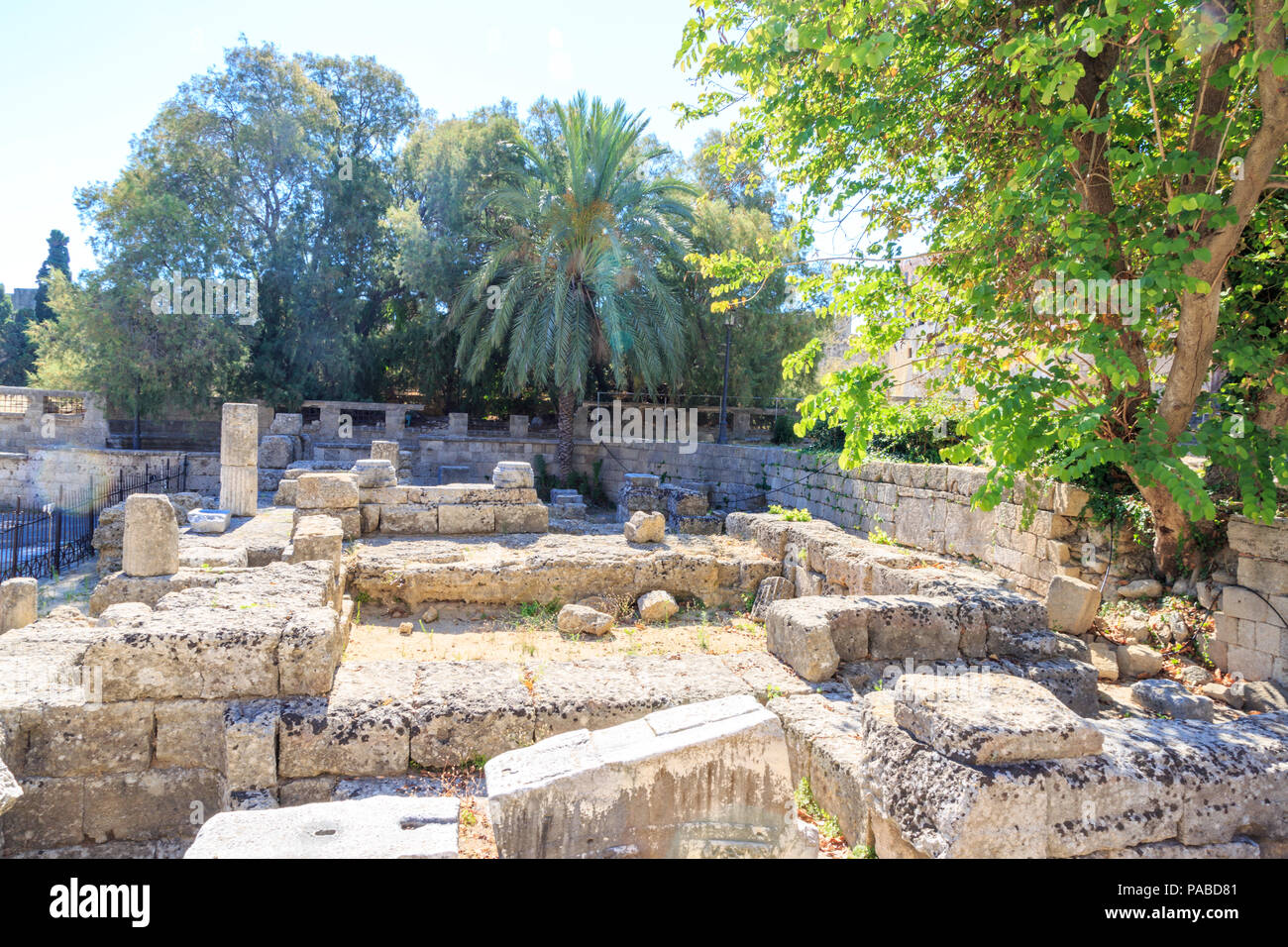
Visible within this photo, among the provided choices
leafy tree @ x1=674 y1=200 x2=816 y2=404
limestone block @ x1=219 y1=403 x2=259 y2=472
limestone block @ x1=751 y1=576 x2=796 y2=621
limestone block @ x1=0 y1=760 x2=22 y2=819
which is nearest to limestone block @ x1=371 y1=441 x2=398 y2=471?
limestone block @ x1=219 y1=403 x2=259 y2=472

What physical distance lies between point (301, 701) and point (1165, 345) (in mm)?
7487

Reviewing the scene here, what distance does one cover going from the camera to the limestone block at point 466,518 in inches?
384

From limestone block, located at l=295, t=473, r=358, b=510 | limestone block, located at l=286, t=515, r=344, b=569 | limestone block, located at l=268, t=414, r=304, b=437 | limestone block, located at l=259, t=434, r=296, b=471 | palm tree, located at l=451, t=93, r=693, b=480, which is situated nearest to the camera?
limestone block, located at l=286, t=515, r=344, b=569

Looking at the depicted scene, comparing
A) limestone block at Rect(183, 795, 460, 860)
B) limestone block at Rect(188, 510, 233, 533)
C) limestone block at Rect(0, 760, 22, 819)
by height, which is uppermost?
limestone block at Rect(188, 510, 233, 533)

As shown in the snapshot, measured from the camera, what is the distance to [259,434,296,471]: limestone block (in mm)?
17650

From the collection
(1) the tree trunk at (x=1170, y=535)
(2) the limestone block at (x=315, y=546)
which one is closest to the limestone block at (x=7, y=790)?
(2) the limestone block at (x=315, y=546)

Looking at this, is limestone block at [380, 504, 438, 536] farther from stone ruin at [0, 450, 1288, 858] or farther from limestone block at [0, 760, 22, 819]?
limestone block at [0, 760, 22, 819]

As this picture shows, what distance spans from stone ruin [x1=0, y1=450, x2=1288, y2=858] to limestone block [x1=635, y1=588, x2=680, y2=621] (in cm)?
196

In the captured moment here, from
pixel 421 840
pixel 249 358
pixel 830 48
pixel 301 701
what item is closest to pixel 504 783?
pixel 421 840

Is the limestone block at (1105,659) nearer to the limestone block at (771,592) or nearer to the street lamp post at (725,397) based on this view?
the limestone block at (771,592)

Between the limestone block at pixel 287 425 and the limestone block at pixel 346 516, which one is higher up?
the limestone block at pixel 287 425

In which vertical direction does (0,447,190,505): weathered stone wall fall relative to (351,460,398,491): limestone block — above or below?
below

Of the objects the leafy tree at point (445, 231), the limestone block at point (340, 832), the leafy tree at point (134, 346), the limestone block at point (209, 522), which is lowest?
the limestone block at point (340, 832)

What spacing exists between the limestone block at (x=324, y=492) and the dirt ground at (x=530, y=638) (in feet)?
6.67
